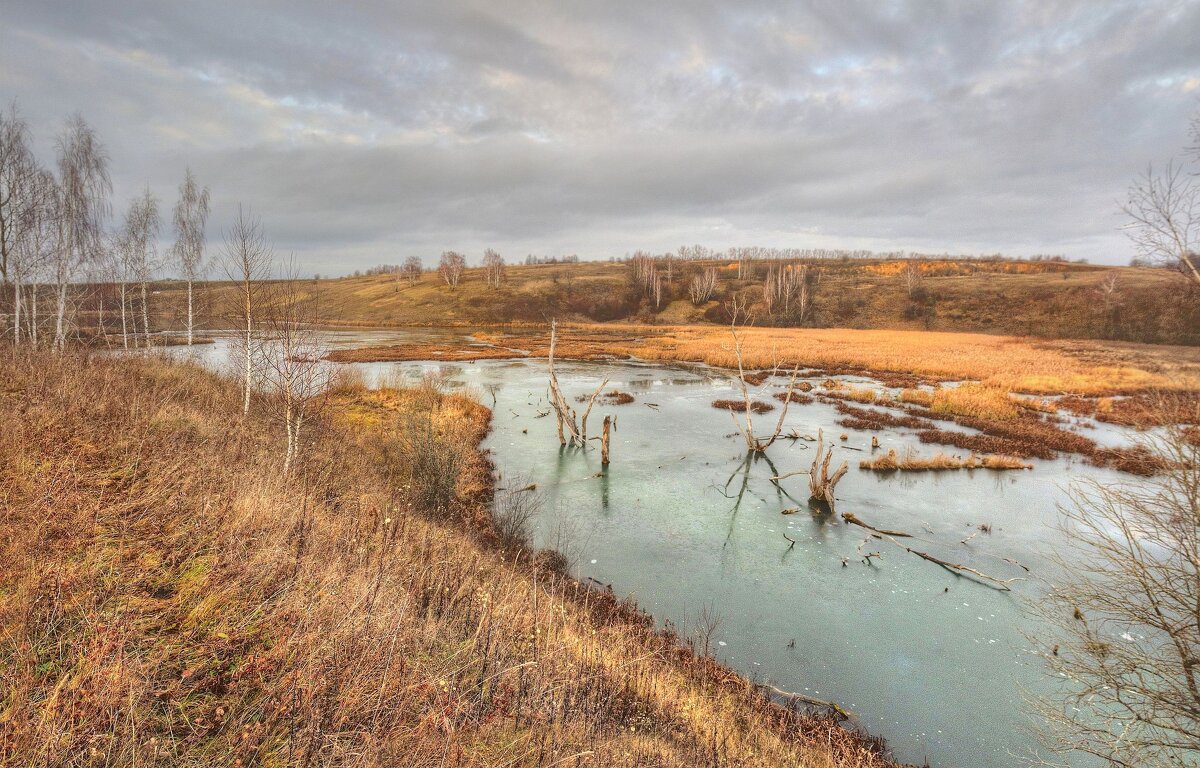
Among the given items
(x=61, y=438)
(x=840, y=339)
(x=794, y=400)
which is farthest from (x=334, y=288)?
(x=61, y=438)

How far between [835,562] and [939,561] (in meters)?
2.57

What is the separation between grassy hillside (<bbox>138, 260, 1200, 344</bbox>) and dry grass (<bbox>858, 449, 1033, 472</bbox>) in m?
67.1

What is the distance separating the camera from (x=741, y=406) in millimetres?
27781

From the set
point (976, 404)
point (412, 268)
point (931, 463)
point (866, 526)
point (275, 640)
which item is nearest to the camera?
point (275, 640)

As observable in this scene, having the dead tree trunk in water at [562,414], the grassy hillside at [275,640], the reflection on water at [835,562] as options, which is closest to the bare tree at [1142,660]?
the reflection on water at [835,562]

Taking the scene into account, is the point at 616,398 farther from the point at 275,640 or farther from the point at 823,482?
the point at 275,640

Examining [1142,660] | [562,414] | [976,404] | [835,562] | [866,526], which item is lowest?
[835,562]

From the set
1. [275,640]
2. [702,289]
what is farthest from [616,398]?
[702,289]

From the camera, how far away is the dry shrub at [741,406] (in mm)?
27353

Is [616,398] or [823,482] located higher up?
[616,398]

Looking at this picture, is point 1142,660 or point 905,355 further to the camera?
point 905,355

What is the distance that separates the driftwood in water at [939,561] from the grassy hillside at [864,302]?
7579 centimetres

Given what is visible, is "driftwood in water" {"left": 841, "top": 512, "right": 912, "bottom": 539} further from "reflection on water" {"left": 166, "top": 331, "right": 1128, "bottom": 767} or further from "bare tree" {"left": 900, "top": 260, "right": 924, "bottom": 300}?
"bare tree" {"left": 900, "top": 260, "right": 924, "bottom": 300}

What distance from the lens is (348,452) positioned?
1553 centimetres
